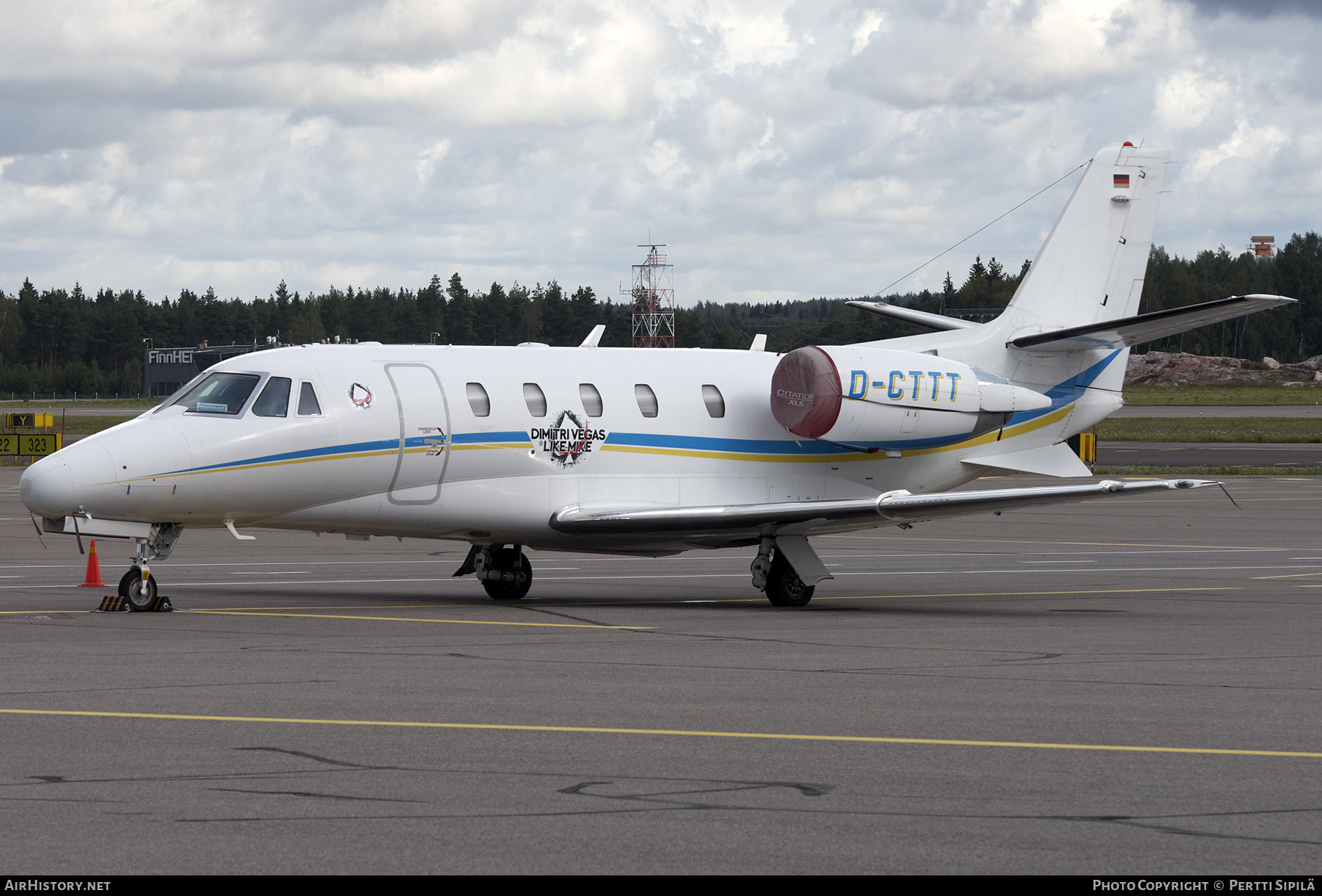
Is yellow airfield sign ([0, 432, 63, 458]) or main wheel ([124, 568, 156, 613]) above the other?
yellow airfield sign ([0, 432, 63, 458])

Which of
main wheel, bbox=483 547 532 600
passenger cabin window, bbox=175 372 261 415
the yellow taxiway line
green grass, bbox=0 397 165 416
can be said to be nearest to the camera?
the yellow taxiway line

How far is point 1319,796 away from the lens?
8.19m

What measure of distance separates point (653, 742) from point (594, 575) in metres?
13.9

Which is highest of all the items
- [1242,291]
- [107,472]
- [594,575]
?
[1242,291]

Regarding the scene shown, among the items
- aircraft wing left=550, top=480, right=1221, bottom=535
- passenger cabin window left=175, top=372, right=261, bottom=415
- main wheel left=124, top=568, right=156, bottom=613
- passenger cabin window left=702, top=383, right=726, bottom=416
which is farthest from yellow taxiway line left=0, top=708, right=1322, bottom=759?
passenger cabin window left=702, top=383, right=726, bottom=416

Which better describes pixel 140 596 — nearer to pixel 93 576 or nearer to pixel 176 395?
pixel 176 395

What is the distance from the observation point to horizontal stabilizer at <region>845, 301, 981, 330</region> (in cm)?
2327

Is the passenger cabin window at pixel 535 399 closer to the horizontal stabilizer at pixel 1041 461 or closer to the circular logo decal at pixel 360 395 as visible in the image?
the circular logo decal at pixel 360 395

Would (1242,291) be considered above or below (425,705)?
above

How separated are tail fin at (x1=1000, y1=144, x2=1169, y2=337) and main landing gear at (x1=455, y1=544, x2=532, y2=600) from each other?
8673mm

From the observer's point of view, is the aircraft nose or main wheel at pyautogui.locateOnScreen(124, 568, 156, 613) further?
main wheel at pyautogui.locateOnScreen(124, 568, 156, 613)

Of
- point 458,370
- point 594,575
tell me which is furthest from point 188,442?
point 594,575

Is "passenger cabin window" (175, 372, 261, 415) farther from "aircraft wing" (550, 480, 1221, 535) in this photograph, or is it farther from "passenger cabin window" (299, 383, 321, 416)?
"aircraft wing" (550, 480, 1221, 535)
